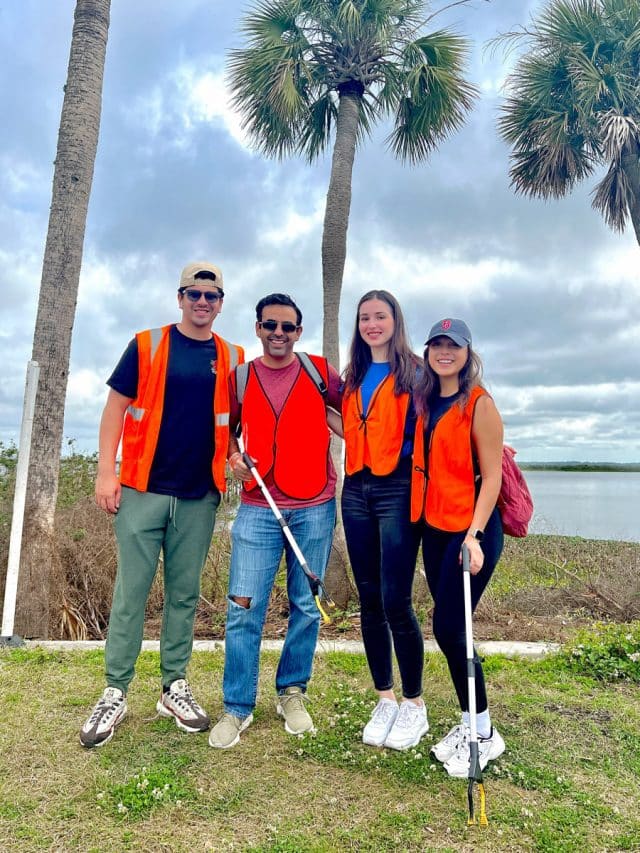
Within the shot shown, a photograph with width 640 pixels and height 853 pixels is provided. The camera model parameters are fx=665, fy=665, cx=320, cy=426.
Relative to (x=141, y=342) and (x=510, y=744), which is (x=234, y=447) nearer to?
(x=141, y=342)

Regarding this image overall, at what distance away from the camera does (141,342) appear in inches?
146

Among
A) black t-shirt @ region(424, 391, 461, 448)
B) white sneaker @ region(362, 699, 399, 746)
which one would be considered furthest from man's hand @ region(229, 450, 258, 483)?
white sneaker @ region(362, 699, 399, 746)

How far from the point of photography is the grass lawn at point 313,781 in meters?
2.83

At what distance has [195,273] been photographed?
3770mm

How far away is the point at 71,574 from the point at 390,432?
4.52 meters

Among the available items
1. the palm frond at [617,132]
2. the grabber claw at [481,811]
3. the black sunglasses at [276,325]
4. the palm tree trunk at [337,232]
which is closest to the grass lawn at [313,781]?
the grabber claw at [481,811]

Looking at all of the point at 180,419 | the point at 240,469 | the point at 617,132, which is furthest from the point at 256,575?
the point at 617,132

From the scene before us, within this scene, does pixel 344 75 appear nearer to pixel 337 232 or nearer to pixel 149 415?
pixel 337 232

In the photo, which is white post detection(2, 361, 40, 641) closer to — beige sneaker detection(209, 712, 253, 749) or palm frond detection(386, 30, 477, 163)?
beige sneaker detection(209, 712, 253, 749)

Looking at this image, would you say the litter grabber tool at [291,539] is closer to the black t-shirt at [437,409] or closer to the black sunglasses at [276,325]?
the black sunglasses at [276,325]

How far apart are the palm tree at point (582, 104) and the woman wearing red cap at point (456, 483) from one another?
12246 millimetres

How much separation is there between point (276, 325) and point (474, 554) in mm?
1629

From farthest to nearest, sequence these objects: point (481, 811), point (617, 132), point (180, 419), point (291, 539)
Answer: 1. point (617, 132)
2. point (180, 419)
3. point (291, 539)
4. point (481, 811)

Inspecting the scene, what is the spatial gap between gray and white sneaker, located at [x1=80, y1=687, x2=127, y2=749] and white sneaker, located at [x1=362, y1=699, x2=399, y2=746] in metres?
1.38
